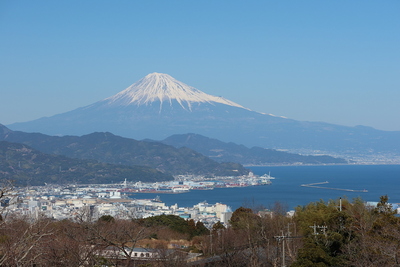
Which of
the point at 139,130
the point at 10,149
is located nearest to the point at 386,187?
the point at 10,149

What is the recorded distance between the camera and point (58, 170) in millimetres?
79625

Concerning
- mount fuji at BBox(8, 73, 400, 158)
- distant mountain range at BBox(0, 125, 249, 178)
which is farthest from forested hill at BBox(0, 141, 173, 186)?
mount fuji at BBox(8, 73, 400, 158)

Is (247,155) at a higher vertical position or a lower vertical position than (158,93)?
lower

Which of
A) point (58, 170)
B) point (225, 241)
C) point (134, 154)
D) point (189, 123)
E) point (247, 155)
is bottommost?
point (225, 241)

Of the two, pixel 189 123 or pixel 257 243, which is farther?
pixel 189 123

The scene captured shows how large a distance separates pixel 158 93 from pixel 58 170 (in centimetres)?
9317

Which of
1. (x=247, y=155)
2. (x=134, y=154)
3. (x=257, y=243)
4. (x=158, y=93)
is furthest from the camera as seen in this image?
(x=158, y=93)

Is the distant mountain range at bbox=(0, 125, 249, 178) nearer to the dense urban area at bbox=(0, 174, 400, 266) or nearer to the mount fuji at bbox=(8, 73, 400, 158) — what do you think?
the mount fuji at bbox=(8, 73, 400, 158)

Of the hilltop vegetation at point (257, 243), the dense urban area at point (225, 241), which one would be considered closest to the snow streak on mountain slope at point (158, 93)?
the dense urban area at point (225, 241)

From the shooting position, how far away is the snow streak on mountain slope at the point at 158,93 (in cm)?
17025

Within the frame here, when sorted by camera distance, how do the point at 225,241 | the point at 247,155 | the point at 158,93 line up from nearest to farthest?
the point at 225,241 < the point at 247,155 < the point at 158,93

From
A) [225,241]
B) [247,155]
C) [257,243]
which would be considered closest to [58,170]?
[247,155]

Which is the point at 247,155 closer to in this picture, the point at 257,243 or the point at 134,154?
the point at 134,154

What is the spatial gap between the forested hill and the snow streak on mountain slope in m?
83.6
